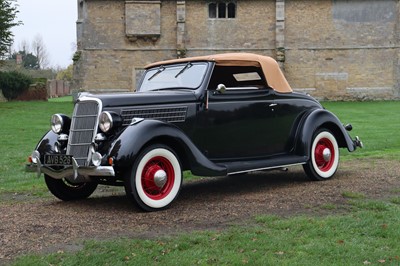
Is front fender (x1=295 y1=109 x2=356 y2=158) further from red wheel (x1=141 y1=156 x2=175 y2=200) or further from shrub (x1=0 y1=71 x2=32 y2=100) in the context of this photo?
shrub (x1=0 y1=71 x2=32 y2=100)

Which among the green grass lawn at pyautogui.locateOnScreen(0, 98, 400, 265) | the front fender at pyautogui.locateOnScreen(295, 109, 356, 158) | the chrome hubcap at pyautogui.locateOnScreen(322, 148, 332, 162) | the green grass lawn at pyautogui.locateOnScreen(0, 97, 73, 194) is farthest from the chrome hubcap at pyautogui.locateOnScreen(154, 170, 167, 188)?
the chrome hubcap at pyautogui.locateOnScreen(322, 148, 332, 162)

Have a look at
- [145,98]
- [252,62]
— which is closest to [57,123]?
[145,98]

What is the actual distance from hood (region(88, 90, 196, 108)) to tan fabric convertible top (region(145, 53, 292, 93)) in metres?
0.79

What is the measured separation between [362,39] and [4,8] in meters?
25.4

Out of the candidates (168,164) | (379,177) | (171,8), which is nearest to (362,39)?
(171,8)

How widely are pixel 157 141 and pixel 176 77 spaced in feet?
5.19

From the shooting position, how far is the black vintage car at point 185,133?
251 inches

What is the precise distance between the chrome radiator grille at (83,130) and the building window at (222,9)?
3328 centimetres

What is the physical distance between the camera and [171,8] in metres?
38.8

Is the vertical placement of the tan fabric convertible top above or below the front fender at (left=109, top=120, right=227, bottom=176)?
above

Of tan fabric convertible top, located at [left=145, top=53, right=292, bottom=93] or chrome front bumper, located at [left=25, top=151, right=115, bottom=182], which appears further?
tan fabric convertible top, located at [left=145, top=53, right=292, bottom=93]

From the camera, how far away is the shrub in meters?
43.3

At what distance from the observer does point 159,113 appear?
22.6 ft

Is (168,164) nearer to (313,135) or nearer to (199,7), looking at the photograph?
(313,135)
